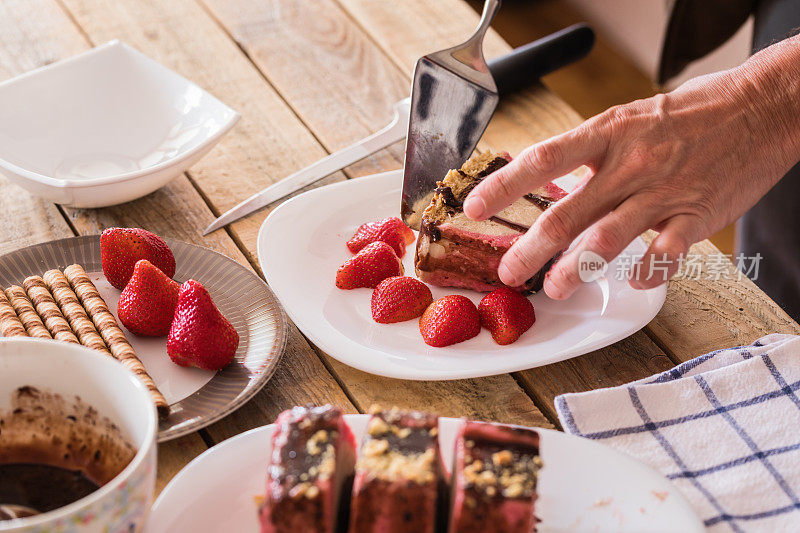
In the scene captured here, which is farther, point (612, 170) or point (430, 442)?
point (612, 170)

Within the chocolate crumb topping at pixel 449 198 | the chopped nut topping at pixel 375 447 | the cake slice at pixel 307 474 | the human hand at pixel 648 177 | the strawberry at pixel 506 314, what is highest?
the human hand at pixel 648 177

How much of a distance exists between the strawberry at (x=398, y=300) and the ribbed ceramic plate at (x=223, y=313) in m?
0.15

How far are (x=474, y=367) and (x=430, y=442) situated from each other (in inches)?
14.3

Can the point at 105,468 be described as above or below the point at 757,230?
above

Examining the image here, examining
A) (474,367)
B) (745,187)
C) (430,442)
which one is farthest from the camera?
(745,187)

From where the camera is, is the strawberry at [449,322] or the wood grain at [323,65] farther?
the wood grain at [323,65]

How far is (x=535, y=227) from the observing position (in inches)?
46.1

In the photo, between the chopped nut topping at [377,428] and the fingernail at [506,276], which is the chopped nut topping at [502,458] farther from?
the fingernail at [506,276]

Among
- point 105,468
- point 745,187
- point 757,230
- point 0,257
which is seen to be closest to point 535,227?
point 745,187

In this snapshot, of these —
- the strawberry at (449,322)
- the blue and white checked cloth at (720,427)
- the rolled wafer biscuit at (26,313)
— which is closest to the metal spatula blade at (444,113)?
the strawberry at (449,322)

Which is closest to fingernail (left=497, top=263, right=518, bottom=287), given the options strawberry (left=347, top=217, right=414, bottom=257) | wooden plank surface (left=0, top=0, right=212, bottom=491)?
strawberry (left=347, top=217, right=414, bottom=257)

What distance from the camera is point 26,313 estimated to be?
3.53 ft

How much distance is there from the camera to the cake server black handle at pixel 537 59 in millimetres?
1709

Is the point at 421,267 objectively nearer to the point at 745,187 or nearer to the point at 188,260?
the point at 188,260
